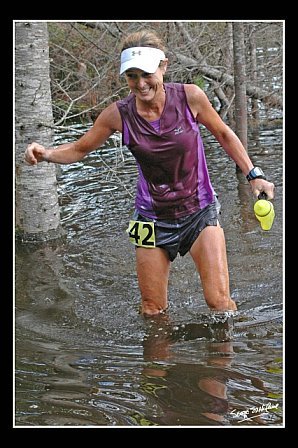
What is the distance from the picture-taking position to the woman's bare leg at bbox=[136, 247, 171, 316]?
5.27 metres

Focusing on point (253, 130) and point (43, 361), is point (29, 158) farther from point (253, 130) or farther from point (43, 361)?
point (253, 130)

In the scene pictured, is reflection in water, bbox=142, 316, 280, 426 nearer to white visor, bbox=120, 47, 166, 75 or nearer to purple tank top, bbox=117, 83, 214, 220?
purple tank top, bbox=117, 83, 214, 220

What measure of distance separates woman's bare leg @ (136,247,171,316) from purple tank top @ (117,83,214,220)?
297mm

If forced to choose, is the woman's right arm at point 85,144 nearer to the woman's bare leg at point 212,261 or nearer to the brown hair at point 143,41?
the brown hair at point 143,41

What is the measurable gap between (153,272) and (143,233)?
12.3 inches

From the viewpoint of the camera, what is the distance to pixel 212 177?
10.3 meters

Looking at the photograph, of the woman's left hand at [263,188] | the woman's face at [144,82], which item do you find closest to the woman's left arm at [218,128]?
the woman's left hand at [263,188]

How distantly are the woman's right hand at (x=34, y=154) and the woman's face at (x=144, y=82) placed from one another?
2.60 feet

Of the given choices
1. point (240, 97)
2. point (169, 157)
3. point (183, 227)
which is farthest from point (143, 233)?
point (240, 97)

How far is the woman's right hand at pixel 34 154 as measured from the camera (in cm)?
497

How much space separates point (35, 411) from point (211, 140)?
916 centimetres

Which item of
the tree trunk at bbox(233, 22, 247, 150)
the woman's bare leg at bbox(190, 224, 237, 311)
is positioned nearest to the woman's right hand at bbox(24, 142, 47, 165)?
the woman's bare leg at bbox(190, 224, 237, 311)
